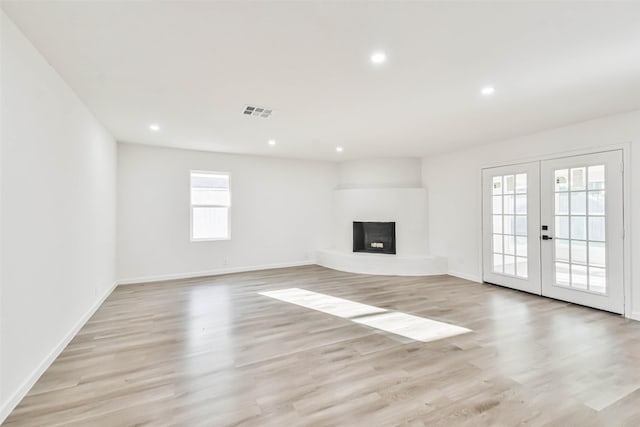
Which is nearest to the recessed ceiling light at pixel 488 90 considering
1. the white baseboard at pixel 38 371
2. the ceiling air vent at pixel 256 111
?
the ceiling air vent at pixel 256 111

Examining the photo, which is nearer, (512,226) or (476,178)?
(512,226)

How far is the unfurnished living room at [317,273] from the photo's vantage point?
1992 mm

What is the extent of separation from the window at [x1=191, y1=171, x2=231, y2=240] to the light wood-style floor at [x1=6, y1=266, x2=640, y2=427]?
225cm

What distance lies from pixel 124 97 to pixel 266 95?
5.09 ft

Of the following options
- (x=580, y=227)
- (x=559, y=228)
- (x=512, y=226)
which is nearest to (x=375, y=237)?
(x=512, y=226)

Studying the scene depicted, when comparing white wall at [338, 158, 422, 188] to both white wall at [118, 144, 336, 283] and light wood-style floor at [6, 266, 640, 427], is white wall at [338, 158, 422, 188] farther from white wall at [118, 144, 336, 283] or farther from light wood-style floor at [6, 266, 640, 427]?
light wood-style floor at [6, 266, 640, 427]

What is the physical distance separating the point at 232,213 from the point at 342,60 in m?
4.67

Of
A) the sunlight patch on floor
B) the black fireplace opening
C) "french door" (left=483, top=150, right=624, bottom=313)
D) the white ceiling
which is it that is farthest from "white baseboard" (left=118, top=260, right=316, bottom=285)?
"french door" (left=483, top=150, right=624, bottom=313)

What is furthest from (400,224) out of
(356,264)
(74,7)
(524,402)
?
(74,7)

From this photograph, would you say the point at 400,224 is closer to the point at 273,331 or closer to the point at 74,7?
the point at 273,331

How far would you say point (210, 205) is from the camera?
6.32m

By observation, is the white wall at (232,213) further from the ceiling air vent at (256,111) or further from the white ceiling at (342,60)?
the ceiling air vent at (256,111)

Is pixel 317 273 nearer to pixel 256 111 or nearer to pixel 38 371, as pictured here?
pixel 256 111

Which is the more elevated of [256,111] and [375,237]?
[256,111]
